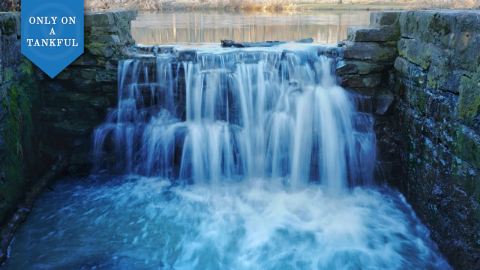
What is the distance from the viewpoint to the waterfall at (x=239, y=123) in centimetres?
597

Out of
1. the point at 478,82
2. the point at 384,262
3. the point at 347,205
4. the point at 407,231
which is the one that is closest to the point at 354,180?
the point at 347,205

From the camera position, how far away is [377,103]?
5984mm

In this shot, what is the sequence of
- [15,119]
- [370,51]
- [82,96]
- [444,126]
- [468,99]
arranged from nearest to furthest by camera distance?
1. [468,99]
2. [444,126]
3. [15,119]
4. [370,51]
5. [82,96]

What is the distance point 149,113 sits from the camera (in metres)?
6.37

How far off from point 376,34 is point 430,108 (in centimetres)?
177

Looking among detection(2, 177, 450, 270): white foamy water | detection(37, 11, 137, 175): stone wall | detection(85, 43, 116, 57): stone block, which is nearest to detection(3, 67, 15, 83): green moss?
detection(37, 11, 137, 175): stone wall

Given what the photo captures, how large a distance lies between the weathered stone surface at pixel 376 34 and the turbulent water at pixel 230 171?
0.64m

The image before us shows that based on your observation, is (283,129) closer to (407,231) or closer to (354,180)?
(354,180)

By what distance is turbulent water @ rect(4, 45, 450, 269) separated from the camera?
15.4 feet

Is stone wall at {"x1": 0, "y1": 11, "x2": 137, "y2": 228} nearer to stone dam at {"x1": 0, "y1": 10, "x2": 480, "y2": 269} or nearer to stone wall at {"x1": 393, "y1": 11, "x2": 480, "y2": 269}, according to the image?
stone dam at {"x1": 0, "y1": 10, "x2": 480, "y2": 269}

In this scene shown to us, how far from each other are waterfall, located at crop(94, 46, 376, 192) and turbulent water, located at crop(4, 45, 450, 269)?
16 millimetres

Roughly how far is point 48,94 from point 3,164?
1.74 metres

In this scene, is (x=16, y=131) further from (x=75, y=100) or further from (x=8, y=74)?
(x=75, y=100)

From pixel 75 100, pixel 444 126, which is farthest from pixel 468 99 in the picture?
pixel 75 100
